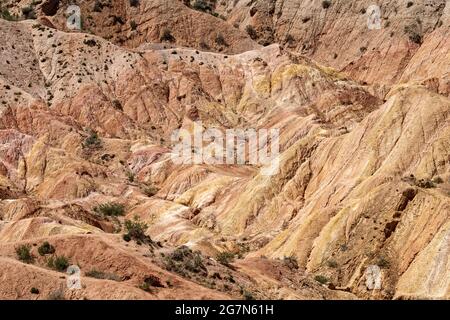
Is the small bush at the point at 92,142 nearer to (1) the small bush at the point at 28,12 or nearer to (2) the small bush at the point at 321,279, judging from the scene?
(1) the small bush at the point at 28,12

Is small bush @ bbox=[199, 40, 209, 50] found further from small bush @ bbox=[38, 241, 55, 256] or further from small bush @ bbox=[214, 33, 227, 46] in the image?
small bush @ bbox=[38, 241, 55, 256]

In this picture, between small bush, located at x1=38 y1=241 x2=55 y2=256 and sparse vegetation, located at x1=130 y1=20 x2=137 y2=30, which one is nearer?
small bush, located at x1=38 y1=241 x2=55 y2=256

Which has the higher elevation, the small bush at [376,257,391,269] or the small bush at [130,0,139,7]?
the small bush at [130,0,139,7]

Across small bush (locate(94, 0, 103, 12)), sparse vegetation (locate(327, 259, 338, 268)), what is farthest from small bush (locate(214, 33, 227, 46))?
sparse vegetation (locate(327, 259, 338, 268))

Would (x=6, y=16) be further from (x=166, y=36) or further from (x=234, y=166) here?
(x=234, y=166)

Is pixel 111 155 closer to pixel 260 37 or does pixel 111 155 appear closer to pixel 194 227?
pixel 194 227

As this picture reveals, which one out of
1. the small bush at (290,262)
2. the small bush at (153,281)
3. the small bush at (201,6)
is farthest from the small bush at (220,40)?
the small bush at (153,281)
